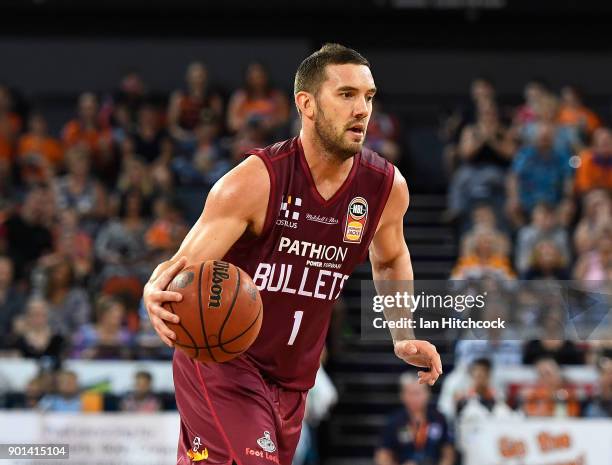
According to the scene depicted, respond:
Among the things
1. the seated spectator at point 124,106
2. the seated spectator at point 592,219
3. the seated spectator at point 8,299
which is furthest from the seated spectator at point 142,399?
the seated spectator at point 124,106

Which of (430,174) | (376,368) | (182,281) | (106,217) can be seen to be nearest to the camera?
(182,281)

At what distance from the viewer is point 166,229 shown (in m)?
11.7

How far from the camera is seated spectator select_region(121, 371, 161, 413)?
906 centimetres

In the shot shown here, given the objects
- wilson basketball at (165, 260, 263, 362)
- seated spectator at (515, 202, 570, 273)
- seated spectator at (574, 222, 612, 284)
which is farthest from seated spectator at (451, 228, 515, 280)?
wilson basketball at (165, 260, 263, 362)

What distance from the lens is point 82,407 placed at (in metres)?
9.13

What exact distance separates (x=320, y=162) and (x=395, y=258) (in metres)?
0.66

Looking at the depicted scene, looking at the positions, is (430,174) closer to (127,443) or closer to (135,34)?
(135,34)

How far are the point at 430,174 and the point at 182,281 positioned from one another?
10.9 meters

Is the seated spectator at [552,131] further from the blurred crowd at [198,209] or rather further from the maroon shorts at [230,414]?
the maroon shorts at [230,414]

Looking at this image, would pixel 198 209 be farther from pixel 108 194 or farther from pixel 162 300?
pixel 162 300

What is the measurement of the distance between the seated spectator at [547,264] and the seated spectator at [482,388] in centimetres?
183

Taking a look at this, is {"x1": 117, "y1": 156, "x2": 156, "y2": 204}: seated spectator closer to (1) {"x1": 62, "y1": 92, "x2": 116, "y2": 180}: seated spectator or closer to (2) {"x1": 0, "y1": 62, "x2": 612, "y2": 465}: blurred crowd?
(2) {"x1": 0, "y1": 62, "x2": 612, "y2": 465}: blurred crowd

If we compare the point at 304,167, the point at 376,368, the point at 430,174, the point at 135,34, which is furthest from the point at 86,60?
the point at 304,167

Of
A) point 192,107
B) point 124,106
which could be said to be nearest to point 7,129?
point 124,106
